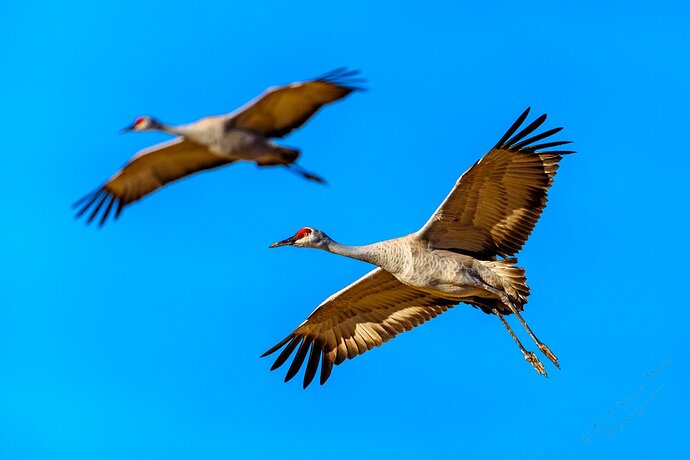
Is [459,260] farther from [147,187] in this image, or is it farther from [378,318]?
[147,187]

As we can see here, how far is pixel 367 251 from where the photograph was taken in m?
16.0

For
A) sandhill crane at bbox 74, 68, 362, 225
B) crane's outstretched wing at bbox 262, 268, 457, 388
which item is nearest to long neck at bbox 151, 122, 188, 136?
sandhill crane at bbox 74, 68, 362, 225

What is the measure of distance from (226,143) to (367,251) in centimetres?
375

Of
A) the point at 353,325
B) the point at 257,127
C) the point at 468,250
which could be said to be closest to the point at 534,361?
the point at 468,250

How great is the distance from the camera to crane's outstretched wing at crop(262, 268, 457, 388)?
17469mm

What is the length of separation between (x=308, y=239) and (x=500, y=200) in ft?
8.67

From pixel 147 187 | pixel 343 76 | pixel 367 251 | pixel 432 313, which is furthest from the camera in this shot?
pixel 432 313

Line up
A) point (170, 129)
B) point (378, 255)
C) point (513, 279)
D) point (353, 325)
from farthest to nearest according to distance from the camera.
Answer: point (353, 325), point (513, 279), point (378, 255), point (170, 129)

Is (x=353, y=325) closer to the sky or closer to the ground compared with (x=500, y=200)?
closer to the ground

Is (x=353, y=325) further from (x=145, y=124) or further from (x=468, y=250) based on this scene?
(x=145, y=124)

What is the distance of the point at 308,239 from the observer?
1670cm

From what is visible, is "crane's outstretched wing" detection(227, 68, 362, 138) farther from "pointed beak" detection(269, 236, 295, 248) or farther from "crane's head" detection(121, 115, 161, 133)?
"pointed beak" detection(269, 236, 295, 248)

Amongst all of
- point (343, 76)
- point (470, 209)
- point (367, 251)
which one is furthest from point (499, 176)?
point (343, 76)

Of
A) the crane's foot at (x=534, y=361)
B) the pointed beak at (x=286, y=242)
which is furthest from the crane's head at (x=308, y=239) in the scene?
the crane's foot at (x=534, y=361)
